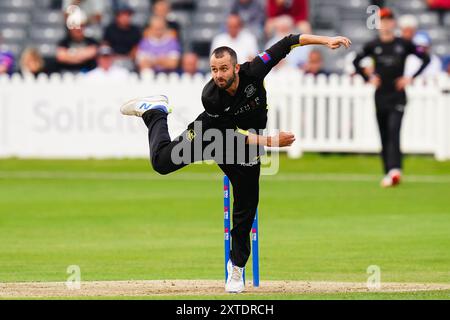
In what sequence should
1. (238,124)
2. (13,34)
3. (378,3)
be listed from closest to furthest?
(238,124), (378,3), (13,34)

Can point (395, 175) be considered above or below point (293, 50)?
below

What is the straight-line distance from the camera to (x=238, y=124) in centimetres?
1052

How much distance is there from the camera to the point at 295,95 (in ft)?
80.5

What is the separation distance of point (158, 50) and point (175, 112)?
2.27 meters

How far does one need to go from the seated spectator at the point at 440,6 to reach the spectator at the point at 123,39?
6.89 metres

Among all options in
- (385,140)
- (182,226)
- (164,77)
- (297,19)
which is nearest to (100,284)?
(182,226)

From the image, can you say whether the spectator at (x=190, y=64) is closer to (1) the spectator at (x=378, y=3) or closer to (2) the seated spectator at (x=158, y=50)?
(2) the seated spectator at (x=158, y=50)

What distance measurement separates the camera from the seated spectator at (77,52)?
25300 mm

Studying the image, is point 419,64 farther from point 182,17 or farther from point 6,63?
point 6,63

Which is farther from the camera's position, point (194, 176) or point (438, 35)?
point (438, 35)

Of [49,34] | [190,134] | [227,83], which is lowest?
[190,134]

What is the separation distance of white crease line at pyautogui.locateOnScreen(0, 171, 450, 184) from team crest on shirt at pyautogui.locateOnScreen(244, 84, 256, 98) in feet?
36.1

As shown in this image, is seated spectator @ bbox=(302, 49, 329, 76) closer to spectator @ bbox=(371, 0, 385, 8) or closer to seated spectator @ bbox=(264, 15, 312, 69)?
seated spectator @ bbox=(264, 15, 312, 69)

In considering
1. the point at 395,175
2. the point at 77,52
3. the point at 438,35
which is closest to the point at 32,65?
the point at 77,52
